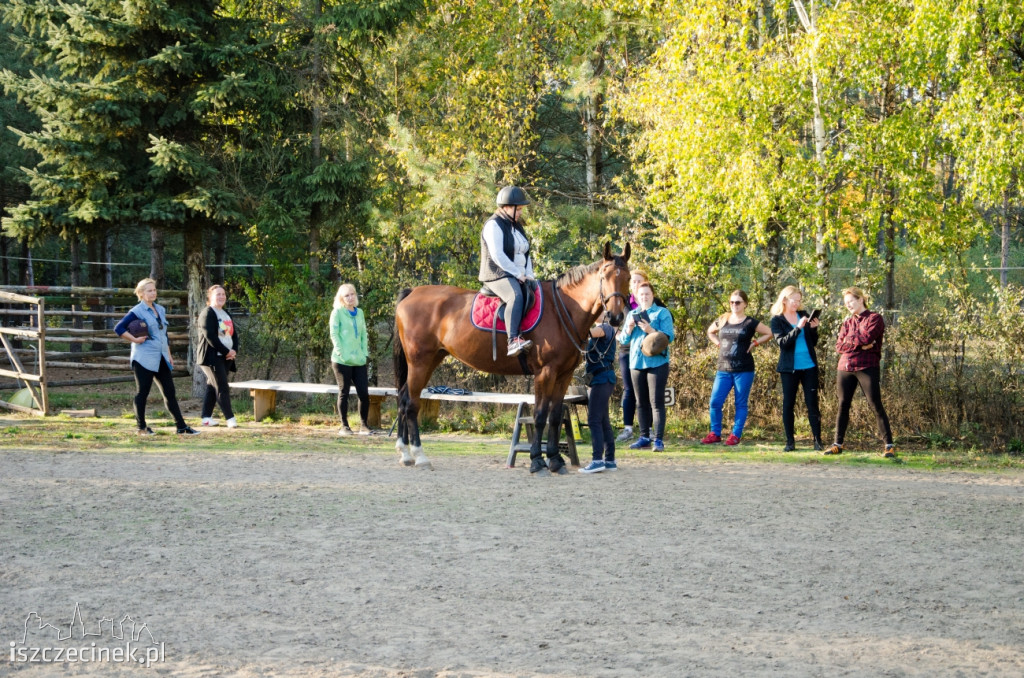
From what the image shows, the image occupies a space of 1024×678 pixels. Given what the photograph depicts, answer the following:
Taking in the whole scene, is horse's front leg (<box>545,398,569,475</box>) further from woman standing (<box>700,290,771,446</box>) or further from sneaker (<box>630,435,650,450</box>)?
woman standing (<box>700,290,771,446</box>)

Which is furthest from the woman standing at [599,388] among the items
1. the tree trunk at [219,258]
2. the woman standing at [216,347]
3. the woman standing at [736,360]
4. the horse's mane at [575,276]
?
the tree trunk at [219,258]

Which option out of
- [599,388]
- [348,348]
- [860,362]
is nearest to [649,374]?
[599,388]

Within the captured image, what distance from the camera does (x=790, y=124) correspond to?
39.5 feet

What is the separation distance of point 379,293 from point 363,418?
325 cm

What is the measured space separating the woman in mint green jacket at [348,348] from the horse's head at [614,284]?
4.22 metres

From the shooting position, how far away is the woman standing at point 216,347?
478 inches

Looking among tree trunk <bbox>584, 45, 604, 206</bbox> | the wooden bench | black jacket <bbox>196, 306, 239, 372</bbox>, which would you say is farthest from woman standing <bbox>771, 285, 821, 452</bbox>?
black jacket <bbox>196, 306, 239, 372</bbox>

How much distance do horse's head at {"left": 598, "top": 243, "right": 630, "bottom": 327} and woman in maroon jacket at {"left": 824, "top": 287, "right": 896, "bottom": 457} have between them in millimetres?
3115

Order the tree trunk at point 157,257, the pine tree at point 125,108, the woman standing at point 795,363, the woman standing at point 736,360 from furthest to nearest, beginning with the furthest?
the tree trunk at point 157,257 < the pine tree at point 125,108 < the woman standing at point 736,360 < the woman standing at point 795,363

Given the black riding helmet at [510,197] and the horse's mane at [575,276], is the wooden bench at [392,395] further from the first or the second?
the black riding helmet at [510,197]

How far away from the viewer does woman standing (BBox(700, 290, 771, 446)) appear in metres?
11.3

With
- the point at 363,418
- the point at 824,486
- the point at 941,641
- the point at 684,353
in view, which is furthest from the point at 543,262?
the point at 941,641

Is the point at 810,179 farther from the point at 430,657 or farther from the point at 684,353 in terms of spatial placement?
the point at 430,657

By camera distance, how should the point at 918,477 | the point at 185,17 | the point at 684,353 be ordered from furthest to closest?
the point at 185,17
the point at 684,353
the point at 918,477
